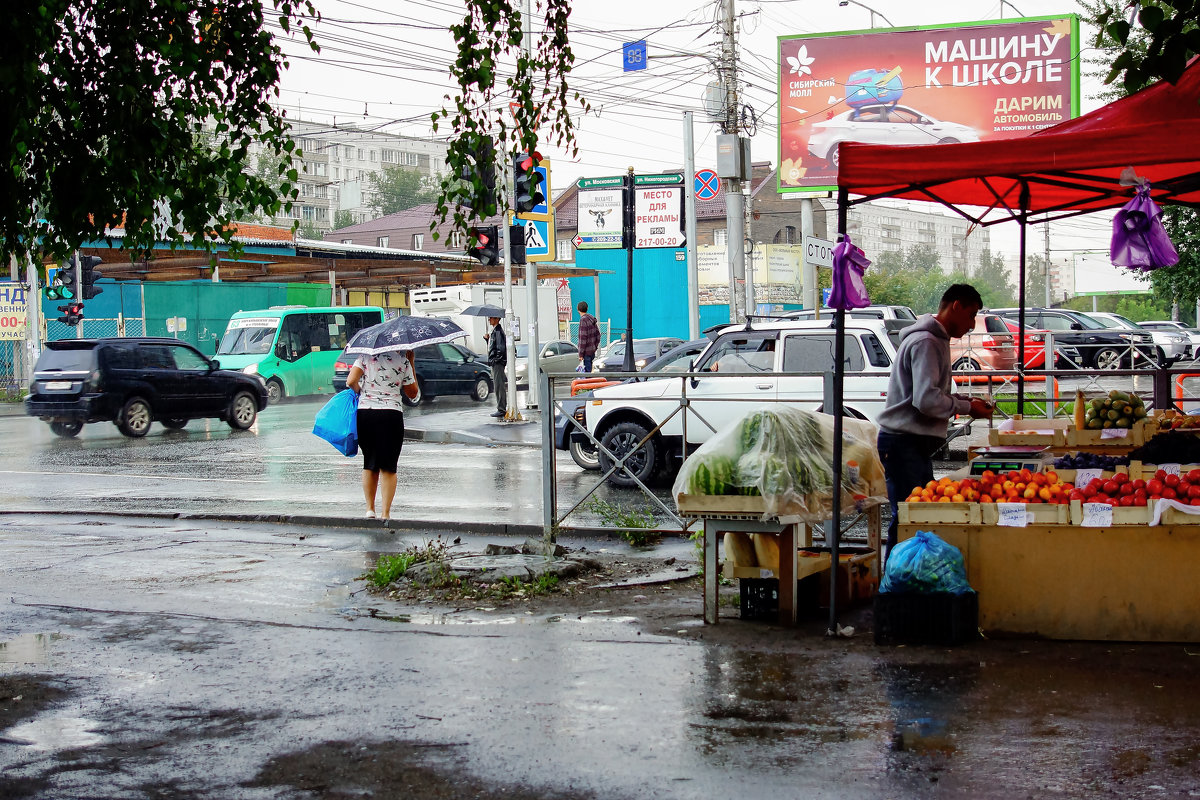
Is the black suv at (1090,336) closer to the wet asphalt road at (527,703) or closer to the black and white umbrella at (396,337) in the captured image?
the black and white umbrella at (396,337)

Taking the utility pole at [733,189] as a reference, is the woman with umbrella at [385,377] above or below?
below

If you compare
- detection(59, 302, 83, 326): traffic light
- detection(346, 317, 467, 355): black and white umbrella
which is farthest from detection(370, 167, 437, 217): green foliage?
detection(346, 317, 467, 355): black and white umbrella

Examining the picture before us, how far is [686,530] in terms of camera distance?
959 centimetres

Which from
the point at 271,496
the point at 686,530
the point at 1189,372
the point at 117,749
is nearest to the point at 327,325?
the point at 271,496

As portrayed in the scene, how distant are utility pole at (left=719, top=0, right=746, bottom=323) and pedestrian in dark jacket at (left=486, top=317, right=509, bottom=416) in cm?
463

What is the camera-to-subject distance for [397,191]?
376 ft

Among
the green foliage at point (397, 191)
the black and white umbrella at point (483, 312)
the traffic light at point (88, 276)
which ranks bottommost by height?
the black and white umbrella at point (483, 312)

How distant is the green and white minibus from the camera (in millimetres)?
28531

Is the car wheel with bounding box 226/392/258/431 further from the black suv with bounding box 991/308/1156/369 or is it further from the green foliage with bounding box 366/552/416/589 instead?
the black suv with bounding box 991/308/1156/369

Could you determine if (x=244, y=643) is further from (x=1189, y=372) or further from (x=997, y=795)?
(x=1189, y=372)

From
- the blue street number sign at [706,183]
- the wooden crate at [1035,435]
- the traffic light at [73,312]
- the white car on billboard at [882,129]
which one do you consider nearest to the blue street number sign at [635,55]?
the blue street number sign at [706,183]

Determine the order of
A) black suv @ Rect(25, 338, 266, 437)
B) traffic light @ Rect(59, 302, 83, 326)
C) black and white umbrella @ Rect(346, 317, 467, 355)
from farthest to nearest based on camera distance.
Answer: traffic light @ Rect(59, 302, 83, 326)
black suv @ Rect(25, 338, 266, 437)
black and white umbrella @ Rect(346, 317, 467, 355)

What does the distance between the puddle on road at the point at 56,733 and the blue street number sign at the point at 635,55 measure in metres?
24.4

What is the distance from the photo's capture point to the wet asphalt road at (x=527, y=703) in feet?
14.6
